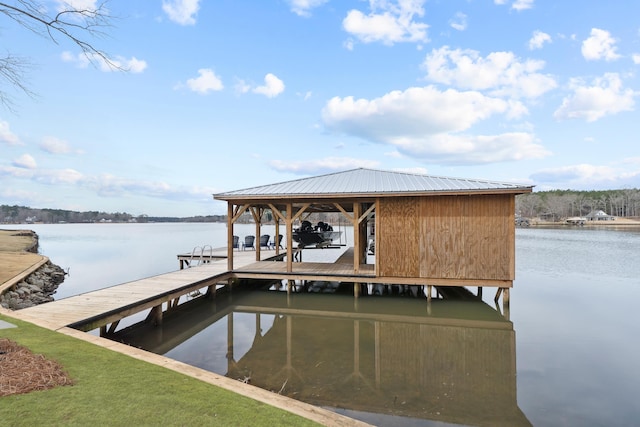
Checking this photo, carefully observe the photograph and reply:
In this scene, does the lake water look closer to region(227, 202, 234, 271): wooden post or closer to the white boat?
region(227, 202, 234, 271): wooden post

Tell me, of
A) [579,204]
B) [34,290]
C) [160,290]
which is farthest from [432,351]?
[579,204]

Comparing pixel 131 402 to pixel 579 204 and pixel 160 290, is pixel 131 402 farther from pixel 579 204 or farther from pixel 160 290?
pixel 579 204

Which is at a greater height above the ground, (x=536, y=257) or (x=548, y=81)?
(x=548, y=81)

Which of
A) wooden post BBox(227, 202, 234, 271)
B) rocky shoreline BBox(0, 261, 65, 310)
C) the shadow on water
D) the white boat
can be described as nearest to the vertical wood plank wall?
the shadow on water

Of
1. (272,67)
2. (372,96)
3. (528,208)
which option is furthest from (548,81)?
(528,208)

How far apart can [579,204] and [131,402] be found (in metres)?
103

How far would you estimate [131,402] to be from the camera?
3123 millimetres

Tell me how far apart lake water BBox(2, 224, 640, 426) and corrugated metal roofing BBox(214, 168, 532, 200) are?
3.40m

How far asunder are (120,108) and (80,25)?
10726mm

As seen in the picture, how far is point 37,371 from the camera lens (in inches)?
140

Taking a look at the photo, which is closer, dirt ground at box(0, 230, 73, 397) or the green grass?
the green grass

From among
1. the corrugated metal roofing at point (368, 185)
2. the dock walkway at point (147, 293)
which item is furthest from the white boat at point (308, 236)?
the corrugated metal roofing at point (368, 185)

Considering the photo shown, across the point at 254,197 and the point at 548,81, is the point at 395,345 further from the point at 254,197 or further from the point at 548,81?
the point at 548,81

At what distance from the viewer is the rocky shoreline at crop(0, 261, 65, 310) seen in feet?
30.9
